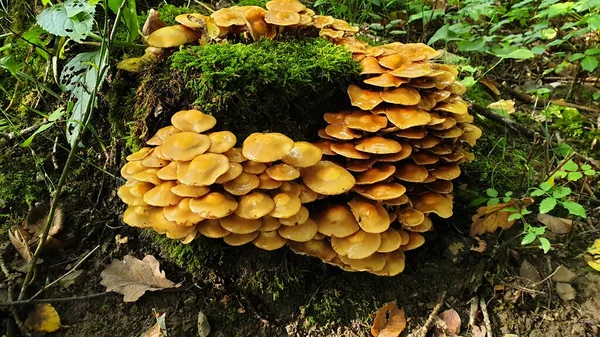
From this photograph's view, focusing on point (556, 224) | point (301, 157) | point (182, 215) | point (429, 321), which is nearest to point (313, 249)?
point (301, 157)

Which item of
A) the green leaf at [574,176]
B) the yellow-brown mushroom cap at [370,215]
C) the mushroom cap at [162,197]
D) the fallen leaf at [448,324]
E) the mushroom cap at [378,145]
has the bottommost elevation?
the fallen leaf at [448,324]

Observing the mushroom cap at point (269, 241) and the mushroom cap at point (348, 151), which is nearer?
the mushroom cap at point (269, 241)

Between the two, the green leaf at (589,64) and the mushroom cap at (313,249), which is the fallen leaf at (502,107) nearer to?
the green leaf at (589,64)

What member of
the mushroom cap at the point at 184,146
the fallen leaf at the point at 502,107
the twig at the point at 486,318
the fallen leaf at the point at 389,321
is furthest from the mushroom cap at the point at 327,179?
the fallen leaf at the point at 502,107

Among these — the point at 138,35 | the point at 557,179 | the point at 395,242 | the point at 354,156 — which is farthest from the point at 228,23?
the point at 557,179

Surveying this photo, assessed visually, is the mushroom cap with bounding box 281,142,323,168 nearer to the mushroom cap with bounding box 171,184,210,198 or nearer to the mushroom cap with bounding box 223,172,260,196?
the mushroom cap with bounding box 223,172,260,196

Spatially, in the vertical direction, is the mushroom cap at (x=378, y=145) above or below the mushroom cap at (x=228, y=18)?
below

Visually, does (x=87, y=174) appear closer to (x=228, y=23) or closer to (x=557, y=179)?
(x=228, y=23)

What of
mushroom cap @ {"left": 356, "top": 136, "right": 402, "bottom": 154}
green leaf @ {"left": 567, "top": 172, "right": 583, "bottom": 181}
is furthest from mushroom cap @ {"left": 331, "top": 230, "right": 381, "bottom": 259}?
green leaf @ {"left": 567, "top": 172, "right": 583, "bottom": 181}
